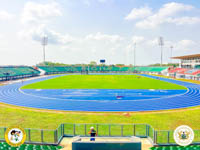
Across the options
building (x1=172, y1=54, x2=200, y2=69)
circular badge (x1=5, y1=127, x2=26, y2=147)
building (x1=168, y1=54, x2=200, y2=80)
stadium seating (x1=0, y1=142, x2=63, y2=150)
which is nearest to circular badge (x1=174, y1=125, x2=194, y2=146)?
stadium seating (x1=0, y1=142, x2=63, y2=150)

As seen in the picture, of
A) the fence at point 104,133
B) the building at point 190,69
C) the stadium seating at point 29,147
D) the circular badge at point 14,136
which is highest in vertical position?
the building at point 190,69

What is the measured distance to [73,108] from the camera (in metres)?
22.7

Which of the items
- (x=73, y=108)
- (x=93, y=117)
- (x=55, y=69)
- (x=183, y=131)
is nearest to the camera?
(x=183, y=131)

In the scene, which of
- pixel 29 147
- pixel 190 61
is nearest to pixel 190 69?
pixel 190 61

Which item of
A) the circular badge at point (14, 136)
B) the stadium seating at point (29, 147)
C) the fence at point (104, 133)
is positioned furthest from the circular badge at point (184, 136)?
the circular badge at point (14, 136)

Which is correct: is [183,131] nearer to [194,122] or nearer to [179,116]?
[194,122]

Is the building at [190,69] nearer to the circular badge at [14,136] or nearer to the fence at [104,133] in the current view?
the fence at [104,133]

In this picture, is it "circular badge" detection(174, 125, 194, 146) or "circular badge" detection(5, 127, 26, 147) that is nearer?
"circular badge" detection(174, 125, 194, 146)

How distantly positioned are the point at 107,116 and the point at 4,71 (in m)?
61.2

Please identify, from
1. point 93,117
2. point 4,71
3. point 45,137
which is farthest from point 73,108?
point 4,71

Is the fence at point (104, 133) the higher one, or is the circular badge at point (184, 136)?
the circular badge at point (184, 136)

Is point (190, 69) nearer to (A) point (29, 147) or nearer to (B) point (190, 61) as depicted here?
(B) point (190, 61)

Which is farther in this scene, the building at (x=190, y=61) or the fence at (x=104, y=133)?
the building at (x=190, y=61)

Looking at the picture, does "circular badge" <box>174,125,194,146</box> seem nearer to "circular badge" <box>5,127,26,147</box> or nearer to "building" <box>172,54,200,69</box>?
"circular badge" <box>5,127,26,147</box>
